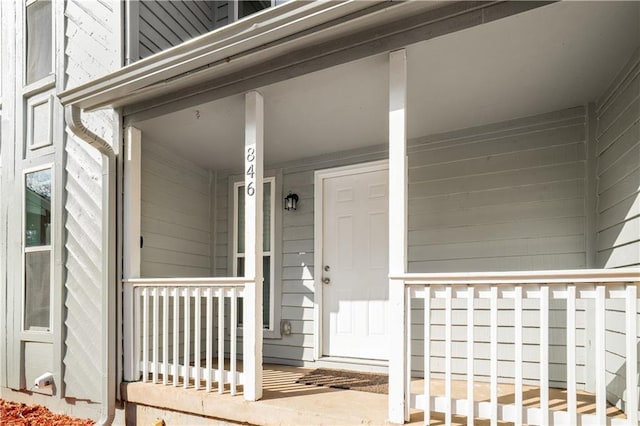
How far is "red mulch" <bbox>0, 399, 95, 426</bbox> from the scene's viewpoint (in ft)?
10.8

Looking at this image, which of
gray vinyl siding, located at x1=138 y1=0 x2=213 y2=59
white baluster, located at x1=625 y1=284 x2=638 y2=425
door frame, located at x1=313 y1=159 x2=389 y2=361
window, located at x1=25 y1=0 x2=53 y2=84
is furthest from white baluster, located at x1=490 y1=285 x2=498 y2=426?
window, located at x1=25 y1=0 x2=53 y2=84

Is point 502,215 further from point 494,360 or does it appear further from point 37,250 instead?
point 37,250

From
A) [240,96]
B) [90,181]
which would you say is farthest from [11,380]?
[240,96]

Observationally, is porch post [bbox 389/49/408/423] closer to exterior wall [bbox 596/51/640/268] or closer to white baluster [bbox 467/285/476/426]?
white baluster [bbox 467/285/476/426]

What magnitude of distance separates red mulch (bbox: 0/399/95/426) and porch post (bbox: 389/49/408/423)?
2.66 m

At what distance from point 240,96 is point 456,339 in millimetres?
2596

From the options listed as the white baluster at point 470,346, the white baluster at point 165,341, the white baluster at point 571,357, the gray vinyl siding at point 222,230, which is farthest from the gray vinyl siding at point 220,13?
the white baluster at point 571,357

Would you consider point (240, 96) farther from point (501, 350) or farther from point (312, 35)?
point (501, 350)

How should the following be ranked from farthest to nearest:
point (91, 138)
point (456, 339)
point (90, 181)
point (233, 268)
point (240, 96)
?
point (233, 268)
point (90, 181)
point (456, 339)
point (91, 138)
point (240, 96)

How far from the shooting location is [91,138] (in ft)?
9.93

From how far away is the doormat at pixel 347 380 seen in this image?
2934mm

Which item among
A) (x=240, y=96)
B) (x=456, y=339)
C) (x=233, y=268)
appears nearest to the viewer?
→ (x=240, y=96)

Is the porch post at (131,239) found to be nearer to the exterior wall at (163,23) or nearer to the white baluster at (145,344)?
the white baluster at (145,344)

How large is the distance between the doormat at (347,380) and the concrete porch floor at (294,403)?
0.43 ft
